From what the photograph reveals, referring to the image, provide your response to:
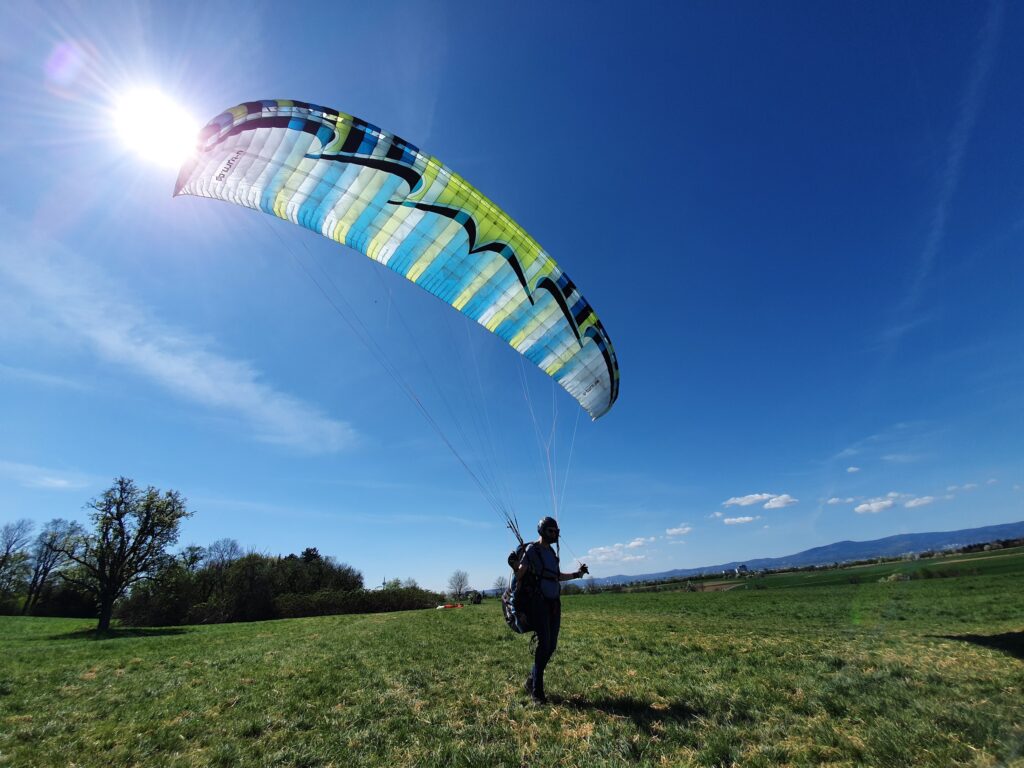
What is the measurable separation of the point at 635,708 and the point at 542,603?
61.1 inches

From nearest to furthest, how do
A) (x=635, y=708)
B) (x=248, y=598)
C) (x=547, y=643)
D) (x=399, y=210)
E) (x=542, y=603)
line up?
(x=635, y=708) → (x=547, y=643) → (x=542, y=603) → (x=399, y=210) → (x=248, y=598)

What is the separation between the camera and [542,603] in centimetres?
607

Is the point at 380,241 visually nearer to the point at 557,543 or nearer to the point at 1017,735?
the point at 557,543

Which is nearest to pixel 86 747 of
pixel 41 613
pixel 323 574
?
pixel 323 574

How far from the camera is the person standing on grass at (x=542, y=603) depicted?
19.0 feet

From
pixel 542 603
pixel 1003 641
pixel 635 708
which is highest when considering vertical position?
pixel 542 603

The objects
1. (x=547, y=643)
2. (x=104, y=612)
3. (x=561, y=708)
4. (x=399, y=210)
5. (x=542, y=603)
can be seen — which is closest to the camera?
(x=561, y=708)

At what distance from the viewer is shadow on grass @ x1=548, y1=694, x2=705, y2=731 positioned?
4.68 m

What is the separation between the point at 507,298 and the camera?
10.4 m

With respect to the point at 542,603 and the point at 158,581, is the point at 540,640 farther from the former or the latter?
the point at 158,581

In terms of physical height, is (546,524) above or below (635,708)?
above

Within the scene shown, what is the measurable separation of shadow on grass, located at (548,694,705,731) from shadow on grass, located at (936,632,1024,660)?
566cm

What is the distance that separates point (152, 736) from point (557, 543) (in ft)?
16.5

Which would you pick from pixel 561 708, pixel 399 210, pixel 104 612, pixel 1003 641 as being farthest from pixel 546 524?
pixel 104 612
